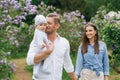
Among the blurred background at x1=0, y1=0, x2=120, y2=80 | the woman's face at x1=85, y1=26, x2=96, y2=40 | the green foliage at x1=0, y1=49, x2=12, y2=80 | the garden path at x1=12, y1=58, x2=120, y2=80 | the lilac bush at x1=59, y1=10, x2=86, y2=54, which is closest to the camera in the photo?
the woman's face at x1=85, y1=26, x2=96, y2=40

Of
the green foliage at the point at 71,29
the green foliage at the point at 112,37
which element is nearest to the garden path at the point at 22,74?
the green foliage at the point at 71,29

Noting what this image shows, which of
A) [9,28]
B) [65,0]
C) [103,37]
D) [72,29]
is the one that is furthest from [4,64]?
[65,0]

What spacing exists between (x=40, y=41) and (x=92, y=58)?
1697mm

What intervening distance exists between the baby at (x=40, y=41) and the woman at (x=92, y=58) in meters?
1.52

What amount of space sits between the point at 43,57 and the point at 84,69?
168 centimetres

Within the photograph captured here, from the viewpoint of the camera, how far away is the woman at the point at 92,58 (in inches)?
209

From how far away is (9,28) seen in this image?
841 cm

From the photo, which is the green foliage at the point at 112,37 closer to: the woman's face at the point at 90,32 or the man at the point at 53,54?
the woman's face at the point at 90,32

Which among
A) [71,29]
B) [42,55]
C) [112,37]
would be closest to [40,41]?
[42,55]

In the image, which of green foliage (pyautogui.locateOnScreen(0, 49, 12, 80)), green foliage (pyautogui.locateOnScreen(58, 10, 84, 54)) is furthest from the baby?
green foliage (pyautogui.locateOnScreen(58, 10, 84, 54))

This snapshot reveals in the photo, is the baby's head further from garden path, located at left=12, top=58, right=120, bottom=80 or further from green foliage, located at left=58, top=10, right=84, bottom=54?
green foliage, located at left=58, top=10, right=84, bottom=54

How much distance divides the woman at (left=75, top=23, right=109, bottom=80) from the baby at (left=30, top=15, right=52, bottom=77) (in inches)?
59.8

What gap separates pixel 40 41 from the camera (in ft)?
12.3

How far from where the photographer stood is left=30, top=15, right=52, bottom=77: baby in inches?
146
